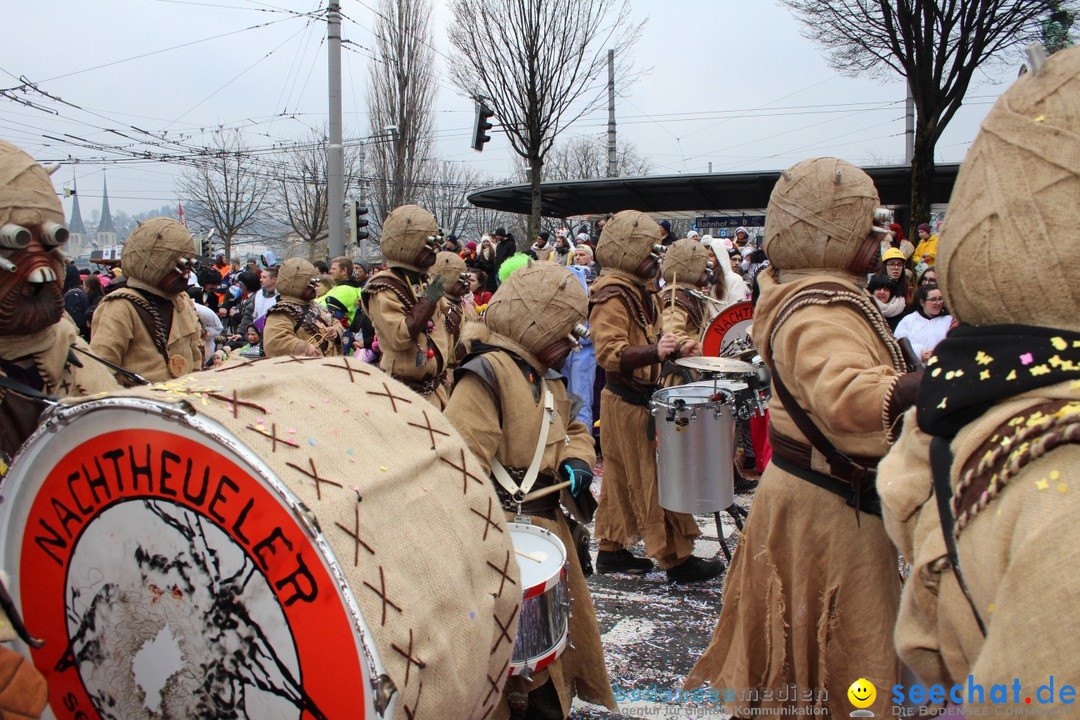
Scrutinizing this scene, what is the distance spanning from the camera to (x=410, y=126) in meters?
31.3

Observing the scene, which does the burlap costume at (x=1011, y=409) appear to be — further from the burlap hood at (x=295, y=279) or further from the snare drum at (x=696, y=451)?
the burlap hood at (x=295, y=279)

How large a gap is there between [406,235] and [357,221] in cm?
1228

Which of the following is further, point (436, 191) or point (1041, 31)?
point (436, 191)

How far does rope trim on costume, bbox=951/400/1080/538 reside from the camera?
3.47 feet

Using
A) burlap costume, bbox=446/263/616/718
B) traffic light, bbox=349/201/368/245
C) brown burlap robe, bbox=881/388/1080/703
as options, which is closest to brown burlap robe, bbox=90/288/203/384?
burlap costume, bbox=446/263/616/718

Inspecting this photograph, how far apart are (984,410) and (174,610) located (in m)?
1.59

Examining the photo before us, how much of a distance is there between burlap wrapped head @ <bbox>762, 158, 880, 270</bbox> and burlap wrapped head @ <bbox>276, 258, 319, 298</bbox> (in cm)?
589

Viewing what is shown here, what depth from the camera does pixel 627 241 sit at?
531cm

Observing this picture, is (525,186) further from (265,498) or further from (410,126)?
(265,498)

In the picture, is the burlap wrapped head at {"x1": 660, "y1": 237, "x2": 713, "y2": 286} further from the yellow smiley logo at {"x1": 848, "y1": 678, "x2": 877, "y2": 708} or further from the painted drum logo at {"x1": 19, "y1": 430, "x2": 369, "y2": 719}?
the painted drum logo at {"x1": 19, "y1": 430, "x2": 369, "y2": 719}

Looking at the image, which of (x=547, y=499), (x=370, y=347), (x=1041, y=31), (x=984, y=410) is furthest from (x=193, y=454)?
(x=1041, y=31)

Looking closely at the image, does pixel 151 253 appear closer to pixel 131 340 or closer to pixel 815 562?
pixel 131 340

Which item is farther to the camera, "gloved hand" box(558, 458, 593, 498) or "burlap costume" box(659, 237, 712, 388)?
"burlap costume" box(659, 237, 712, 388)

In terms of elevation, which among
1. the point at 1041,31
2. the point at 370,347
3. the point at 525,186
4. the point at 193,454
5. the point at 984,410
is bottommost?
the point at 370,347
